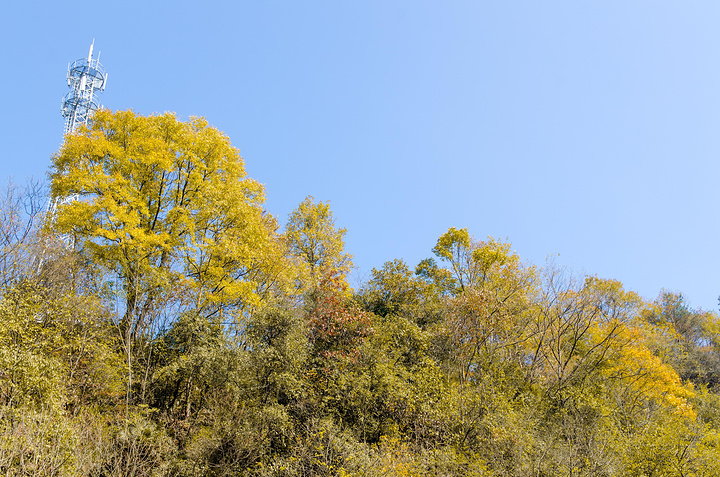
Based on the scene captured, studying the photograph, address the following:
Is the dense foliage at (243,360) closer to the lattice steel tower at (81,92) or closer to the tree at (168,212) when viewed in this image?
the tree at (168,212)

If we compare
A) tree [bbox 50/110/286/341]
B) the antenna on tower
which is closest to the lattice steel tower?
the antenna on tower

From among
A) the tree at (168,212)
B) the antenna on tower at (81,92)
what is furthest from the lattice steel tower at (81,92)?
the tree at (168,212)

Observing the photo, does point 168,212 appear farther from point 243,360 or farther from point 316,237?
point 316,237

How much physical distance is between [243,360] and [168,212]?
739 cm

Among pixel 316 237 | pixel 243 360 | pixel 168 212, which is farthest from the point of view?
pixel 316 237

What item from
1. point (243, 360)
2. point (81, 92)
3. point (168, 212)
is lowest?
point (243, 360)

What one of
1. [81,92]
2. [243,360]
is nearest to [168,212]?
[243,360]

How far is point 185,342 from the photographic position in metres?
14.1

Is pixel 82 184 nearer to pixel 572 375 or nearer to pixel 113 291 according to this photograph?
pixel 113 291

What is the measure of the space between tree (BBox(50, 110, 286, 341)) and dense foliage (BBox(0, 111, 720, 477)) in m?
0.08

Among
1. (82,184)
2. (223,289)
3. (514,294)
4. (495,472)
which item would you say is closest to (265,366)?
(223,289)

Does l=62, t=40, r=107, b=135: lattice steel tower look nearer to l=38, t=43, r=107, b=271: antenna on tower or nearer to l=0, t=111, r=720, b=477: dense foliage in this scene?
l=38, t=43, r=107, b=271: antenna on tower

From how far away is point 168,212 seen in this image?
57.4 feet

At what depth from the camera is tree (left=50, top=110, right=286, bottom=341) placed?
15.7 meters
